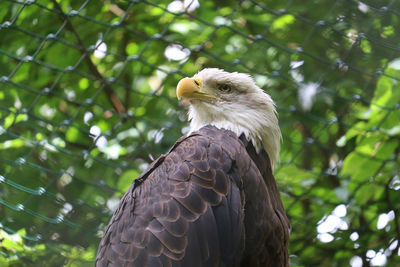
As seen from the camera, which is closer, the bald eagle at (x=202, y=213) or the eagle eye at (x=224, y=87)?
the bald eagle at (x=202, y=213)

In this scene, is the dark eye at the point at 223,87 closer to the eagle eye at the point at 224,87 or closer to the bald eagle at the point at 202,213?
the eagle eye at the point at 224,87

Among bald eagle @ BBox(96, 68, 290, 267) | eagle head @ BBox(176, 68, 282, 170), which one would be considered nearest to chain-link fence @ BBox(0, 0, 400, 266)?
eagle head @ BBox(176, 68, 282, 170)

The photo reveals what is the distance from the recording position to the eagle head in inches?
129

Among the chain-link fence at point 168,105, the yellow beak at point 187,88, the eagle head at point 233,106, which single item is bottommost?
the chain-link fence at point 168,105

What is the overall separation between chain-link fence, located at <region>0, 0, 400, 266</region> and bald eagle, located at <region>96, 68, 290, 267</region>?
1226mm

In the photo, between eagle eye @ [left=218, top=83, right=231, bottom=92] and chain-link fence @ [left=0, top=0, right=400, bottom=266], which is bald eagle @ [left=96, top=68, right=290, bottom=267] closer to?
eagle eye @ [left=218, top=83, right=231, bottom=92]

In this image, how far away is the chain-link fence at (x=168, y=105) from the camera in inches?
158

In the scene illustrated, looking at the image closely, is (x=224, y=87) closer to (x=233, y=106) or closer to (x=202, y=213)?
(x=233, y=106)

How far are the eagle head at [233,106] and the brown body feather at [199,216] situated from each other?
37 cm

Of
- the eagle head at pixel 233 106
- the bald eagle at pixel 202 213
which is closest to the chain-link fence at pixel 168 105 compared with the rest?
the eagle head at pixel 233 106

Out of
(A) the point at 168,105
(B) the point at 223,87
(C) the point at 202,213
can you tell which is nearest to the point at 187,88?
(B) the point at 223,87

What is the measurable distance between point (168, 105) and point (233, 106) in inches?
48.6

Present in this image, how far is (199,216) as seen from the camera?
2564mm

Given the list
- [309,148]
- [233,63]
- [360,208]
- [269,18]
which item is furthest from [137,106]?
[360,208]
